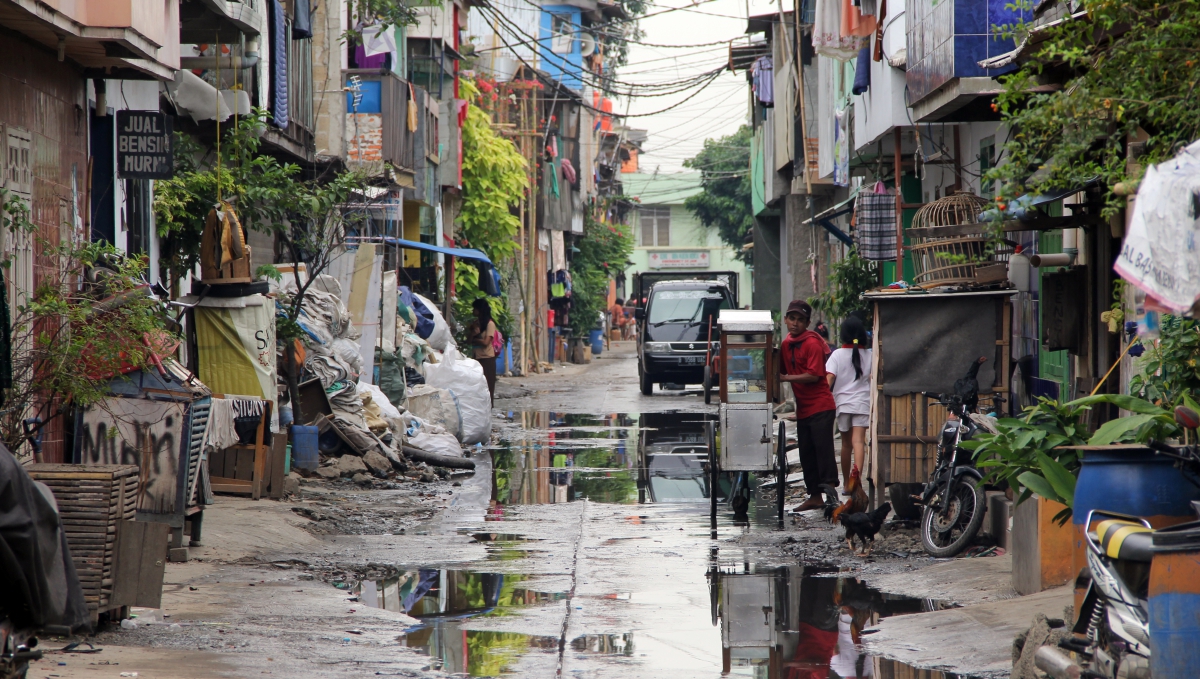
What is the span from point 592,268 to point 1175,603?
1646 inches

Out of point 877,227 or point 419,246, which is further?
point 419,246

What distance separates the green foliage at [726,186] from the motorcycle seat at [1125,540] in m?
53.1

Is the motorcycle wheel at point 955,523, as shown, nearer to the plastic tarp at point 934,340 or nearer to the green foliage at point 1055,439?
the plastic tarp at point 934,340

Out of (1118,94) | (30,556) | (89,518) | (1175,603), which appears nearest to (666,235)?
(89,518)

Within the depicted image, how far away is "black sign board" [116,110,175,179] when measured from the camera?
1151cm

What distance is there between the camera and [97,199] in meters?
11.4

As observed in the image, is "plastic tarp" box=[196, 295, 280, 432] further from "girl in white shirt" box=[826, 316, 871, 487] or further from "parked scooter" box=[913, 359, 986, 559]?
"parked scooter" box=[913, 359, 986, 559]

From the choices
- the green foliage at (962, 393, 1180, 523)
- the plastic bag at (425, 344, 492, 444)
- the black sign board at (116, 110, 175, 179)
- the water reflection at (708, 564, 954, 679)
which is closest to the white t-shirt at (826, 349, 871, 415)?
the water reflection at (708, 564, 954, 679)

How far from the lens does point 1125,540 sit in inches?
198


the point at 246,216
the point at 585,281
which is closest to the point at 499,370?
the point at 585,281

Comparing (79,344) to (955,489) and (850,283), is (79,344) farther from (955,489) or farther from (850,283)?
(850,283)

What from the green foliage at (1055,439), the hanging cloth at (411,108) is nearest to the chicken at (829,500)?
the green foliage at (1055,439)

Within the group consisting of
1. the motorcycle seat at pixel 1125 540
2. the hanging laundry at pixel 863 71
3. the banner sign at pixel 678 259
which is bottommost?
the motorcycle seat at pixel 1125 540

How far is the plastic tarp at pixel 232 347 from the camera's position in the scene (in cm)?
1184
